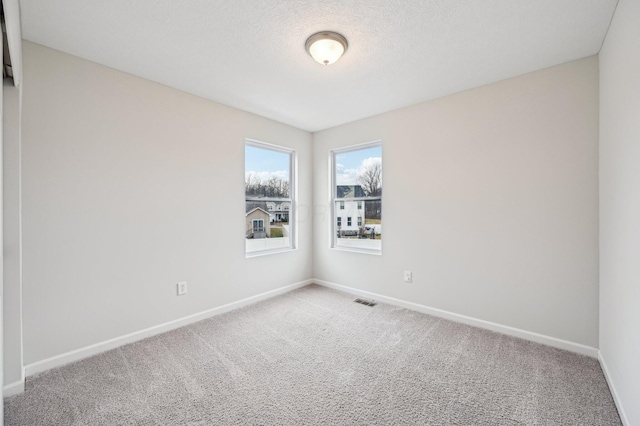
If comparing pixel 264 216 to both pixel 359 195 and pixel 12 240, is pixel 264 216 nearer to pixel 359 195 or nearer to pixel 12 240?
pixel 359 195

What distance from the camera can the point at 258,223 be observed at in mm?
3857

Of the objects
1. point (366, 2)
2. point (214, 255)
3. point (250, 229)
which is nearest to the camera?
point (366, 2)

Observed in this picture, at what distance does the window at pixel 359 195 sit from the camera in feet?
12.7

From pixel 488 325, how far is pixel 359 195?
2171 millimetres

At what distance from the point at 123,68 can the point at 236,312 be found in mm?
2698

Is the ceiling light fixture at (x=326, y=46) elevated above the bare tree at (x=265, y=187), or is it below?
above

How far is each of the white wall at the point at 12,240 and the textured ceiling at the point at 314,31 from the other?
0.64m

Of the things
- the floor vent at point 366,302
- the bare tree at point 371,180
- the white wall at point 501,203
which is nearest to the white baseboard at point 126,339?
the floor vent at point 366,302

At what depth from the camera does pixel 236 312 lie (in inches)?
131

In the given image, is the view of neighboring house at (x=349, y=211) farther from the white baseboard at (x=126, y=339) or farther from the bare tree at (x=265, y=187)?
the white baseboard at (x=126, y=339)

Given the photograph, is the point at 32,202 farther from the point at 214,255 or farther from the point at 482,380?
the point at 482,380

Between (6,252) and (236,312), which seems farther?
(236,312)

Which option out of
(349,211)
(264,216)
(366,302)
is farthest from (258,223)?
(366,302)

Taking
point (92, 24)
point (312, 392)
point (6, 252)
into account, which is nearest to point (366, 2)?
point (92, 24)
